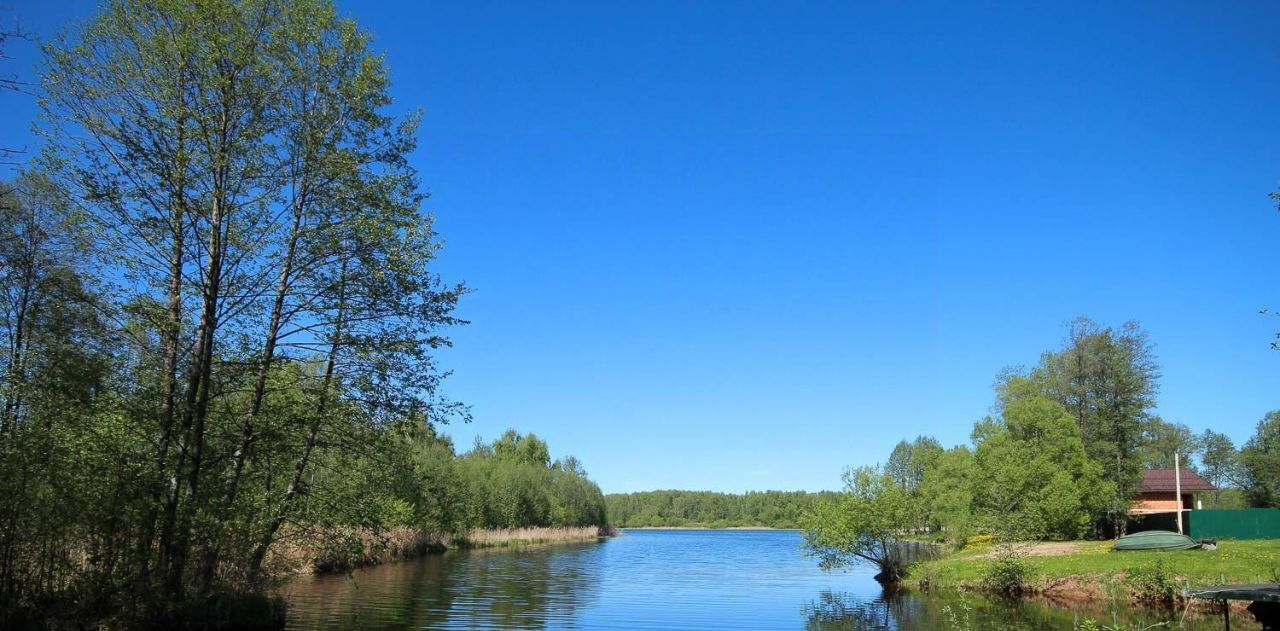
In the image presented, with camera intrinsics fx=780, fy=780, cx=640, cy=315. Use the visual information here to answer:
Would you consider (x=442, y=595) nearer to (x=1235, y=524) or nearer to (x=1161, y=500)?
(x=1235, y=524)

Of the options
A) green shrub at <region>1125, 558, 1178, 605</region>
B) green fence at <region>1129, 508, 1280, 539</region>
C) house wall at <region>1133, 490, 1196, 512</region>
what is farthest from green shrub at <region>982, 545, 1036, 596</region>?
house wall at <region>1133, 490, 1196, 512</region>

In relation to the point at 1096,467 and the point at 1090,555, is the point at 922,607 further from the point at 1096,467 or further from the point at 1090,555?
the point at 1096,467

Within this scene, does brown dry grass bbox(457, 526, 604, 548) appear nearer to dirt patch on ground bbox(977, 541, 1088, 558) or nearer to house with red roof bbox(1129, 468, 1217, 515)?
dirt patch on ground bbox(977, 541, 1088, 558)

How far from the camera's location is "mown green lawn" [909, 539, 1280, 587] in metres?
26.2

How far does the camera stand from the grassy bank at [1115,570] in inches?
1032

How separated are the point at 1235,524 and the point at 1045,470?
950cm

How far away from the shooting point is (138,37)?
1566 cm

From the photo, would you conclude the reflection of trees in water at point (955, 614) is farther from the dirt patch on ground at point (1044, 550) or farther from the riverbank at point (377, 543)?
the riverbank at point (377, 543)

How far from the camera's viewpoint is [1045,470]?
148 ft

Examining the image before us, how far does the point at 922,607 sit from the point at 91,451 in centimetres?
2655

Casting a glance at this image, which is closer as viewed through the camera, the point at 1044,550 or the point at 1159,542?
the point at 1159,542

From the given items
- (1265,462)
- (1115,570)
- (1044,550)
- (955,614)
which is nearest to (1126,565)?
(1115,570)

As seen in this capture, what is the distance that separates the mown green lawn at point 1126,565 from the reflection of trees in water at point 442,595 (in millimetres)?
16001

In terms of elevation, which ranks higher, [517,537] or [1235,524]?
[1235,524]
